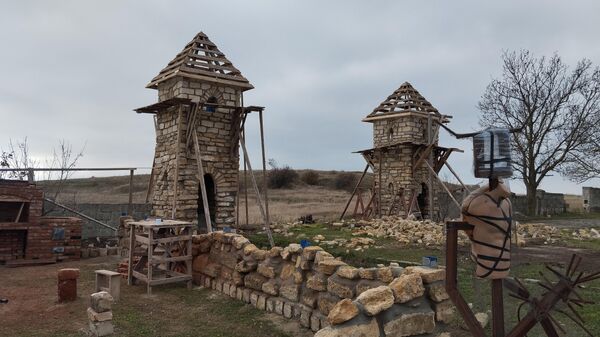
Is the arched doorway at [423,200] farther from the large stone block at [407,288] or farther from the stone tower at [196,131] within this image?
the large stone block at [407,288]

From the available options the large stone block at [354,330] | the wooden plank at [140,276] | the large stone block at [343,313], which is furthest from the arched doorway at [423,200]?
the large stone block at [343,313]

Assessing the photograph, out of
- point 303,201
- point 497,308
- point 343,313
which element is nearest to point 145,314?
point 343,313

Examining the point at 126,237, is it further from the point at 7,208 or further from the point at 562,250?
the point at 562,250

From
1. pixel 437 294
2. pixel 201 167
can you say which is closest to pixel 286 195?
pixel 201 167

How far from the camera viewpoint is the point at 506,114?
26281mm

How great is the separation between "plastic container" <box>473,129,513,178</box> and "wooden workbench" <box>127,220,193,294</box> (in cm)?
735

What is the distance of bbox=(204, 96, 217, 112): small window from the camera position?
14.4 m

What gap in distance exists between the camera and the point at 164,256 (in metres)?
10.3

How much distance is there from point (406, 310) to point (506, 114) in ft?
80.6

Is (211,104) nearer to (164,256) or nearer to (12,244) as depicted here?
(164,256)

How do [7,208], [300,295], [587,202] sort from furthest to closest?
[587,202] < [7,208] < [300,295]

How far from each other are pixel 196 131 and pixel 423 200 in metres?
13.6

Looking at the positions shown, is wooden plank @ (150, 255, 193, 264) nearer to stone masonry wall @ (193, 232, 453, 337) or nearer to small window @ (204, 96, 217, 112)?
stone masonry wall @ (193, 232, 453, 337)

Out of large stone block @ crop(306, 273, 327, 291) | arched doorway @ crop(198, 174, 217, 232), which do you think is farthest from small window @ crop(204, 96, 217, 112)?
large stone block @ crop(306, 273, 327, 291)
